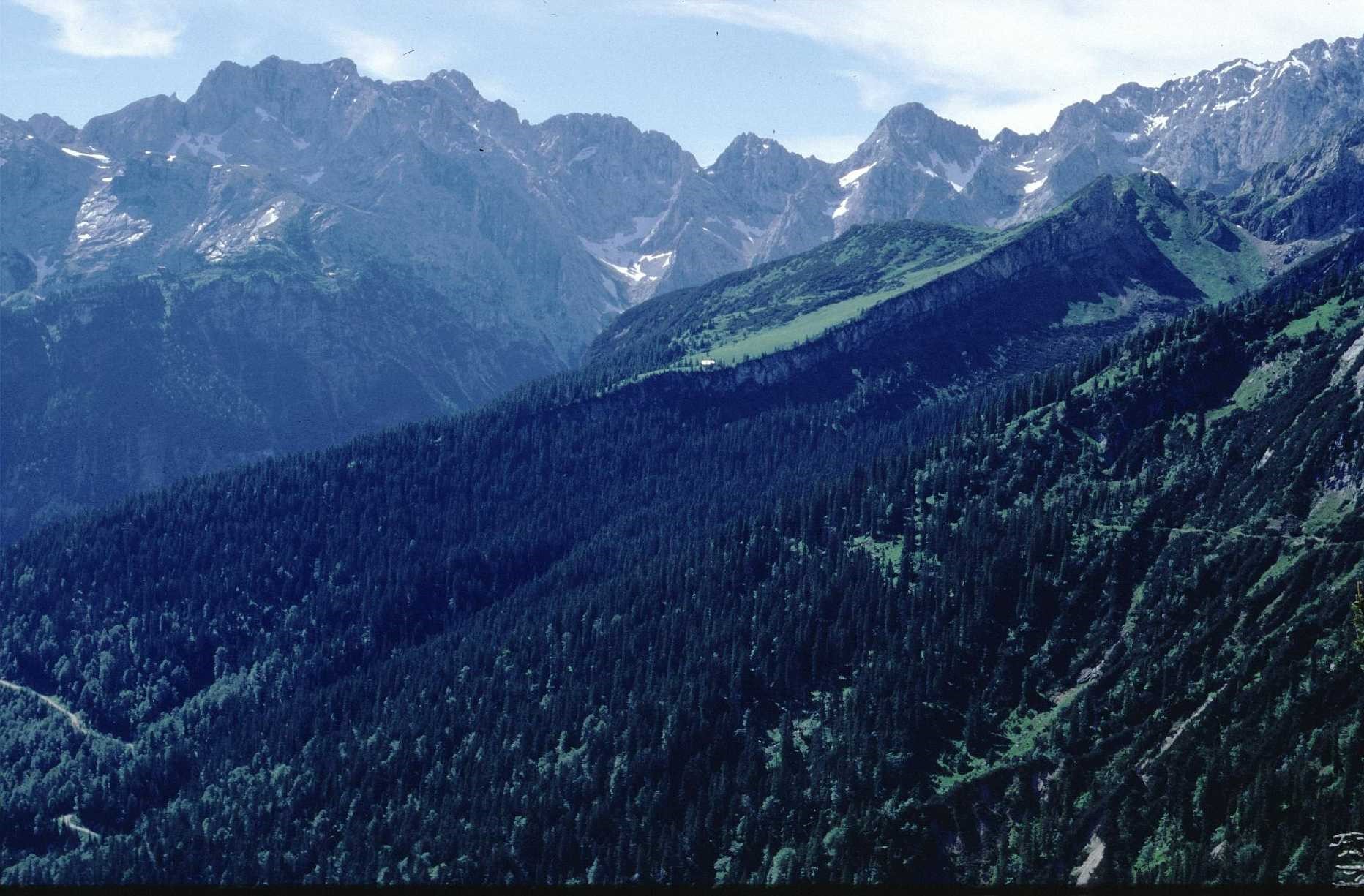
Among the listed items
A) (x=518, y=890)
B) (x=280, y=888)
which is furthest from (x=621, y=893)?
(x=280, y=888)

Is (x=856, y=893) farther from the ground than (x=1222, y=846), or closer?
farther from the ground

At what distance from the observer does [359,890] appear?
167ft

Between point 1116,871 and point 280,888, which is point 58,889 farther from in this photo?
point 1116,871

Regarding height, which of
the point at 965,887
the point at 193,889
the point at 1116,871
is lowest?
the point at 1116,871

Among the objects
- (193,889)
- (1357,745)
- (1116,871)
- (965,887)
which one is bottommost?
(1116,871)

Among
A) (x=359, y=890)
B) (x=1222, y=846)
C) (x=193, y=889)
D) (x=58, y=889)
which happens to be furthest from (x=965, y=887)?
(x=1222, y=846)

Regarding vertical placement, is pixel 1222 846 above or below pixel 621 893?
below

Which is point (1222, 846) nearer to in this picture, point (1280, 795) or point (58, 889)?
point (1280, 795)

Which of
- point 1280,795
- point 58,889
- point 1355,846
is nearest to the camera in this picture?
point 58,889

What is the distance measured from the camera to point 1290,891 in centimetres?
5100

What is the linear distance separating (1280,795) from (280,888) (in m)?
167

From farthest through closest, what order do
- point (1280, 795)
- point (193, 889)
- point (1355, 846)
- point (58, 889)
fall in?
point (1280, 795) → point (1355, 846) → point (193, 889) → point (58, 889)

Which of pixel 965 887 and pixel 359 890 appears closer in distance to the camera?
pixel 359 890

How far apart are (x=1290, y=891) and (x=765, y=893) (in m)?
17.9
